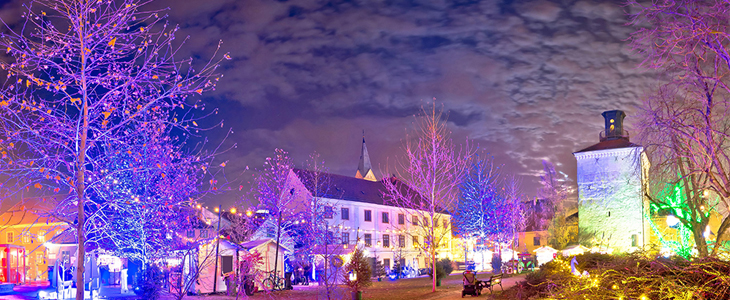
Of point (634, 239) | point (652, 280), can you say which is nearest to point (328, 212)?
point (634, 239)

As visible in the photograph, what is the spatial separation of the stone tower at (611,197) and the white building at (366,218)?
1461 cm

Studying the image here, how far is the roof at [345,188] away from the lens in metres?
50.8

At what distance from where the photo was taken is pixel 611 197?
53.2m

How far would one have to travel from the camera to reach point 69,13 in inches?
349

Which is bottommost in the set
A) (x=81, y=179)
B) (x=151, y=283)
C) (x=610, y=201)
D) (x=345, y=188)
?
(x=151, y=283)

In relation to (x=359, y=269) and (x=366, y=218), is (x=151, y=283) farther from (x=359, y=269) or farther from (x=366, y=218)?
(x=366, y=218)

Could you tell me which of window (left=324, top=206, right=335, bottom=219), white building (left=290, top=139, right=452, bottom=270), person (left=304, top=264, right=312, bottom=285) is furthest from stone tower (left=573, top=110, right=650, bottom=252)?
person (left=304, top=264, right=312, bottom=285)

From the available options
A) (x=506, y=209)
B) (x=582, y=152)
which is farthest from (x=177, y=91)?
(x=582, y=152)

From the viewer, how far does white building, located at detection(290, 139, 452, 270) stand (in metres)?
50.0

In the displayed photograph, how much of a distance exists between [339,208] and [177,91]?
4175cm

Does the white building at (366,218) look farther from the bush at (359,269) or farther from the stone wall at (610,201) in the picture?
the bush at (359,269)

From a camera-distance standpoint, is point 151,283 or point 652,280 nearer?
point 652,280

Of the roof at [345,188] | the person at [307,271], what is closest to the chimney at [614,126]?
the roof at [345,188]

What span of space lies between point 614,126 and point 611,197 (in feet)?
27.6
